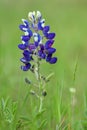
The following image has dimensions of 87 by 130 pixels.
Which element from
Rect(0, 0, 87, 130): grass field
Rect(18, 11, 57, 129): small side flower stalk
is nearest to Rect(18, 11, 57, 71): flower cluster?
Rect(18, 11, 57, 129): small side flower stalk

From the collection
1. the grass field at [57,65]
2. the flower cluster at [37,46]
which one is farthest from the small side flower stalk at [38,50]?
the grass field at [57,65]

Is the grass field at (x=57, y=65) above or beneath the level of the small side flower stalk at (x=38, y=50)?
beneath

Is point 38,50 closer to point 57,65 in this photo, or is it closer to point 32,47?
point 32,47

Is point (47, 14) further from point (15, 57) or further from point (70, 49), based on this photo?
point (15, 57)

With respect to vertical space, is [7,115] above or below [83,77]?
above

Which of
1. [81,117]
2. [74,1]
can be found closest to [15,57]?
[81,117]

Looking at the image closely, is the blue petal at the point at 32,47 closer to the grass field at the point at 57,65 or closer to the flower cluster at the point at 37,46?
the flower cluster at the point at 37,46

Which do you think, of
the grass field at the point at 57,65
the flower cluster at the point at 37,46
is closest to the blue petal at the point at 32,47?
the flower cluster at the point at 37,46

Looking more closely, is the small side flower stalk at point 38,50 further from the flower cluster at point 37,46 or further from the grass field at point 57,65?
the grass field at point 57,65

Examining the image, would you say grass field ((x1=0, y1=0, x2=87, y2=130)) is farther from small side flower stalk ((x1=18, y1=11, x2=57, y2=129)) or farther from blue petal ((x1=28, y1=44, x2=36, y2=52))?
blue petal ((x1=28, y1=44, x2=36, y2=52))
